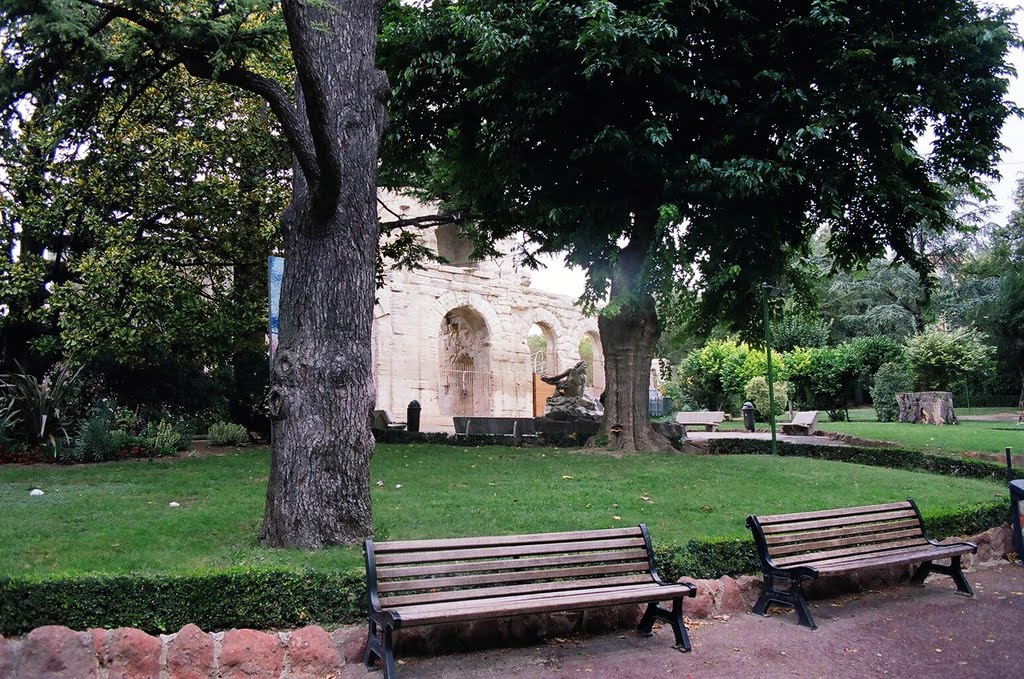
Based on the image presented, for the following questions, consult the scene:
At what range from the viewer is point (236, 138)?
13.3 meters

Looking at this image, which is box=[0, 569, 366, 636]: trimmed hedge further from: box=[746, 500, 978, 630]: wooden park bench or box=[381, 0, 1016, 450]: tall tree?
box=[381, 0, 1016, 450]: tall tree

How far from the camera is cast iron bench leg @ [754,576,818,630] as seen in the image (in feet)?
17.0

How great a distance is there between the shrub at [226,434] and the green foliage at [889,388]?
21.5 meters

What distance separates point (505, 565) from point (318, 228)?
10.3ft

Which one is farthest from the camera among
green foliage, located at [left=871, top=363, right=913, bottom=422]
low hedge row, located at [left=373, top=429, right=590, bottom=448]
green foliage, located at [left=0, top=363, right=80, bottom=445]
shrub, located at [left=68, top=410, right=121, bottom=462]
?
green foliage, located at [left=871, top=363, right=913, bottom=422]

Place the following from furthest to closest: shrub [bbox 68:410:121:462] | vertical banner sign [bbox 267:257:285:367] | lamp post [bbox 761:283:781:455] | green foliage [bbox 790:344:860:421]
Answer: green foliage [bbox 790:344:860:421]
lamp post [bbox 761:283:781:455]
shrub [bbox 68:410:121:462]
vertical banner sign [bbox 267:257:285:367]

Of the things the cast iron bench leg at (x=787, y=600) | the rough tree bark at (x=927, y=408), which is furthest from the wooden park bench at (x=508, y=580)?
the rough tree bark at (x=927, y=408)

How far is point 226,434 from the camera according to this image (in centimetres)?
1530

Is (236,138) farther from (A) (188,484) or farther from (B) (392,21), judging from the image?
(A) (188,484)

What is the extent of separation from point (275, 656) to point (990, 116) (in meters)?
12.8

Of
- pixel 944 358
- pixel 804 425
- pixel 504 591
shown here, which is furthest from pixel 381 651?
pixel 944 358

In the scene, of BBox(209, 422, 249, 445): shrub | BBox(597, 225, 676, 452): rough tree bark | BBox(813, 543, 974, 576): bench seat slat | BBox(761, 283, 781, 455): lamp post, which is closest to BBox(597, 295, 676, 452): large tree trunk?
BBox(597, 225, 676, 452): rough tree bark

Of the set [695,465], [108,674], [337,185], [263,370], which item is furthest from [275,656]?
[263,370]

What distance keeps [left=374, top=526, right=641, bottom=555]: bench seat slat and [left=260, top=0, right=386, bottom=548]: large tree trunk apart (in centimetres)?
130
